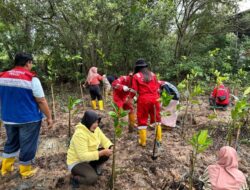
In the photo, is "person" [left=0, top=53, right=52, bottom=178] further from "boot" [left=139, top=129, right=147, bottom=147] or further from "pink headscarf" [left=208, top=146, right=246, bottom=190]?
"pink headscarf" [left=208, top=146, right=246, bottom=190]

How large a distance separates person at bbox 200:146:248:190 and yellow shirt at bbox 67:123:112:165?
136cm

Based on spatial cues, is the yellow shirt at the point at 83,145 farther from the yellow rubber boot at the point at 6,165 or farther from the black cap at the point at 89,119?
the yellow rubber boot at the point at 6,165

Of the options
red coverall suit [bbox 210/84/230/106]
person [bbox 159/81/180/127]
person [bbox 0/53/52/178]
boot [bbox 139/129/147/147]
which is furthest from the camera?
red coverall suit [bbox 210/84/230/106]

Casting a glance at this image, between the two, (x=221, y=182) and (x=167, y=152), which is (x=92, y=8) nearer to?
(x=167, y=152)

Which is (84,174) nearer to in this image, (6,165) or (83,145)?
(83,145)

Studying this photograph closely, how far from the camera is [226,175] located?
2572mm

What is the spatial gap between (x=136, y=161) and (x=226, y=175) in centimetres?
155

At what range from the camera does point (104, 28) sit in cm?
911

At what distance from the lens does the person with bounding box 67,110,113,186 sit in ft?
9.52

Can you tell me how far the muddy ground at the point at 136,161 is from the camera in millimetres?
3297

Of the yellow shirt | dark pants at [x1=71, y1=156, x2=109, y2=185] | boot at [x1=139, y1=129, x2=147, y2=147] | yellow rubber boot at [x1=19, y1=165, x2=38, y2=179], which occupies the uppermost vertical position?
the yellow shirt

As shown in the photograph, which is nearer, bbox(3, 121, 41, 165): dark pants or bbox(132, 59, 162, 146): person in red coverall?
bbox(3, 121, 41, 165): dark pants

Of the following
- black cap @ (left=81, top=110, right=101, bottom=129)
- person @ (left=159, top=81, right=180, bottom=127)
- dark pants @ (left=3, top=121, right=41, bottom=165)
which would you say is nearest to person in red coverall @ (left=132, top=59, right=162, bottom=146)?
person @ (left=159, top=81, right=180, bottom=127)

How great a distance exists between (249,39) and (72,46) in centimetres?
839
